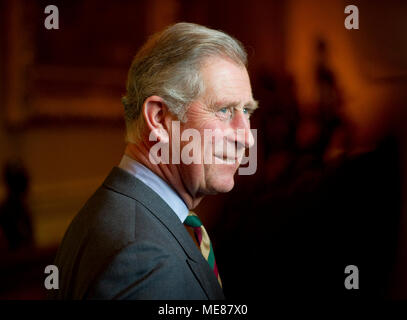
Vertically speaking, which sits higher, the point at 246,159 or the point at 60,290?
the point at 246,159

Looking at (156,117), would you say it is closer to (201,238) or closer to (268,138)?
(201,238)

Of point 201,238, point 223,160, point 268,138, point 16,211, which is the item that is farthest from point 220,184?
point 16,211

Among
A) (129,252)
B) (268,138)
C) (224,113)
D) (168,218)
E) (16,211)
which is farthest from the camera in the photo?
(16,211)

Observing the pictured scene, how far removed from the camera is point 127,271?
74 cm

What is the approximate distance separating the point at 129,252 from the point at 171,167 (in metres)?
0.27

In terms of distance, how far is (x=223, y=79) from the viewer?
97 cm

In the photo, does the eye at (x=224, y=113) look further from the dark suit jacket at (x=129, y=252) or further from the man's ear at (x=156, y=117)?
the dark suit jacket at (x=129, y=252)

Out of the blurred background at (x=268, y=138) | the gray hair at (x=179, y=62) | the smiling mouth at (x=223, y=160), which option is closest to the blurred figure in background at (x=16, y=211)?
the blurred background at (x=268, y=138)

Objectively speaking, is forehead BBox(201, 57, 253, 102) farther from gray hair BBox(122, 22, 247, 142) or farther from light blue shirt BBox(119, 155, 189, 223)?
light blue shirt BBox(119, 155, 189, 223)

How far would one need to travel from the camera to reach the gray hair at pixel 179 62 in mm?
952

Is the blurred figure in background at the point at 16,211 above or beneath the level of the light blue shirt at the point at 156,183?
beneath

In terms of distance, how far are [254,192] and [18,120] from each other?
949mm

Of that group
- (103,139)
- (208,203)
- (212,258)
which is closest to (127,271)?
(212,258)
